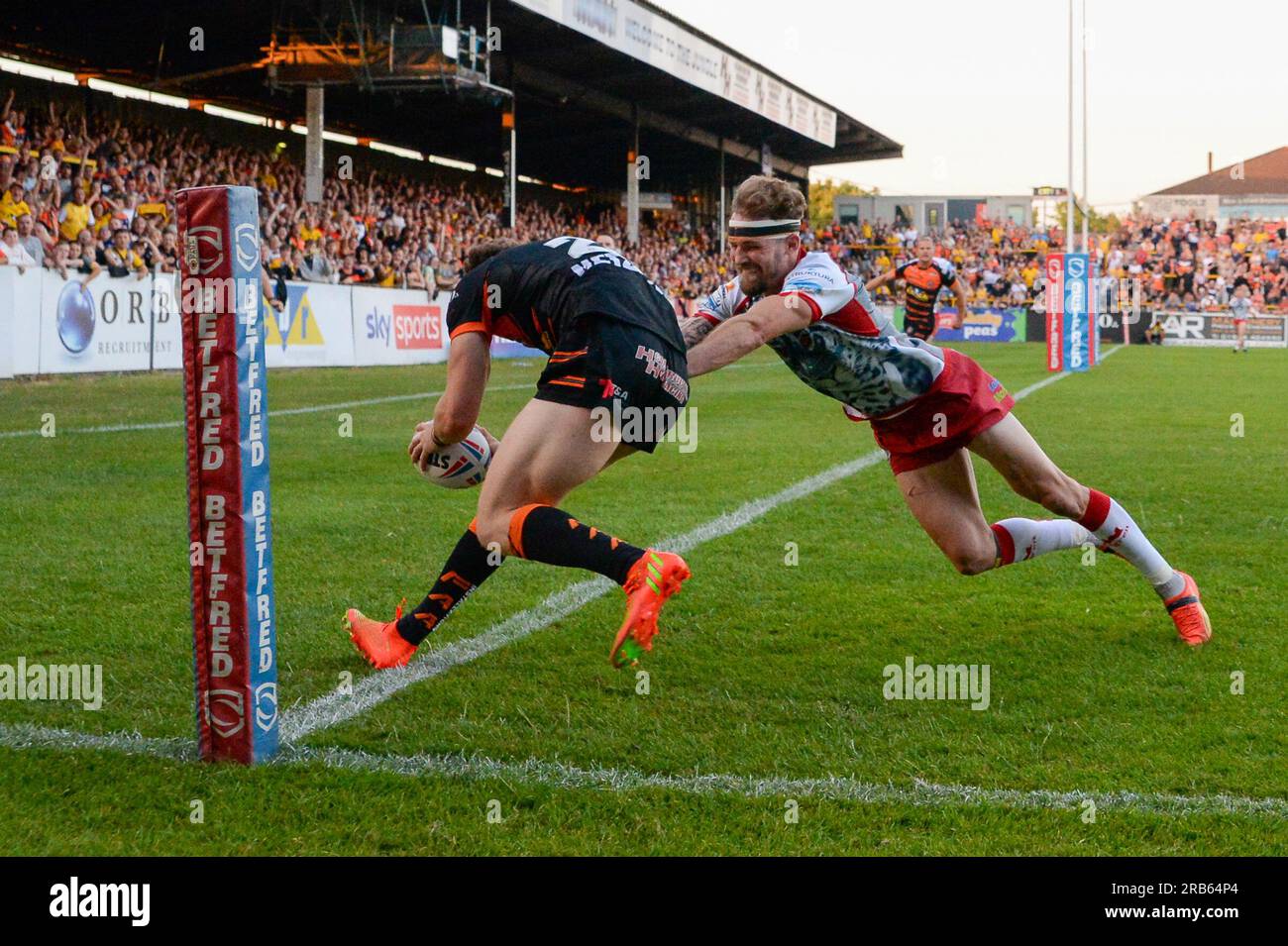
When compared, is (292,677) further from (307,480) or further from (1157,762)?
(307,480)

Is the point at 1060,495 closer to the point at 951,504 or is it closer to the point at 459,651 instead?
the point at 951,504

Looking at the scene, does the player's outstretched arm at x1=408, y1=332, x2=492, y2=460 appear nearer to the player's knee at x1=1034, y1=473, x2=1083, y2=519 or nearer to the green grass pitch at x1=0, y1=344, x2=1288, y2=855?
the green grass pitch at x1=0, y1=344, x2=1288, y2=855

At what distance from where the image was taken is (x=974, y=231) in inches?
2485

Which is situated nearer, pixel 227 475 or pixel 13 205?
pixel 227 475

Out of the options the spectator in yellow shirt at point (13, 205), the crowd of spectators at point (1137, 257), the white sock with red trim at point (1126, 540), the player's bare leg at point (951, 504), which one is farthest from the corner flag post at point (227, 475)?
the crowd of spectators at point (1137, 257)

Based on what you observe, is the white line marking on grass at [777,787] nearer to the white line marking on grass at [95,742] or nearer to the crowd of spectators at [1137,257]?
the white line marking on grass at [95,742]

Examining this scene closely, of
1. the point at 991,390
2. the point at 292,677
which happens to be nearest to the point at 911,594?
the point at 991,390

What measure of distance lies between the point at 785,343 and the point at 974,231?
2408 inches

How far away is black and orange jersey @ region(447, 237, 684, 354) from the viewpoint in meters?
4.38

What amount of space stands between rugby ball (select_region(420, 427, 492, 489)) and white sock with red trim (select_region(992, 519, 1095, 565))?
6.74ft

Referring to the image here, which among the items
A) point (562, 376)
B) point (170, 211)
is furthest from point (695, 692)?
point (170, 211)

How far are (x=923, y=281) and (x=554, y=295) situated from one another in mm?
14169

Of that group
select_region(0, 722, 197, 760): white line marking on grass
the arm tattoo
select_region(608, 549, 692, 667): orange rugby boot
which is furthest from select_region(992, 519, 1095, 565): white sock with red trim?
select_region(0, 722, 197, 760): white line marking on grass

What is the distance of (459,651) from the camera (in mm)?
5066
